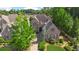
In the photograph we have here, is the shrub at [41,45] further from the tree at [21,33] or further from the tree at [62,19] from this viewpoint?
the tree at [62,19]

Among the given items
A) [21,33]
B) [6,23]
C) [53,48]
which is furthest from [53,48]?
[6,23]

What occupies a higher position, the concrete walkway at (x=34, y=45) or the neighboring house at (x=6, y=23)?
the neighboring house at (x=6, y=23)

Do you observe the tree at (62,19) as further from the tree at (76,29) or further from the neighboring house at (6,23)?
the neighboring house at (6,23)

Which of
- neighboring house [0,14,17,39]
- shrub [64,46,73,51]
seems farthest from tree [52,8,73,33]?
neighboring house [0,14,17,39]

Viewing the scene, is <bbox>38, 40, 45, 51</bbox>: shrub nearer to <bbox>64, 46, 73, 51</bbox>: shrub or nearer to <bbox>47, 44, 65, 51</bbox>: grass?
<bbox>47, 44, 65, 51</bbox>: grass

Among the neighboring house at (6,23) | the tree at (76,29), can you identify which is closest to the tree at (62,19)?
the tree at (76,29)
